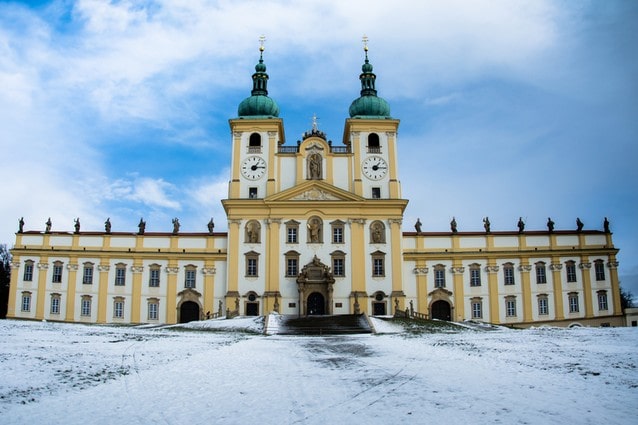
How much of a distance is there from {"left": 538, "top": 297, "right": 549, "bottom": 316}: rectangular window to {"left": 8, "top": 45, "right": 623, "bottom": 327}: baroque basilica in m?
0.09

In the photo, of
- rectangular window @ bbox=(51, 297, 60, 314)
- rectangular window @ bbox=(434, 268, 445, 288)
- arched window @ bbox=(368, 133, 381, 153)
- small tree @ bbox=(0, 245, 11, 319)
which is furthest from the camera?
small tree @ bbox=(0, 245, 11, 319)

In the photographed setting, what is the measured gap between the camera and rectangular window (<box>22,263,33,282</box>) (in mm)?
48656

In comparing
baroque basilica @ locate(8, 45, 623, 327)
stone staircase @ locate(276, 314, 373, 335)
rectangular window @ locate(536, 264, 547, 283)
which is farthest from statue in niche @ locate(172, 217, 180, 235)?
rectangular window @ locate(536, 264, 547, 283)

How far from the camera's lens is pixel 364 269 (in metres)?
45.7

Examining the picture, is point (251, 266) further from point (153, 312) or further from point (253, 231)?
point (153, 312)

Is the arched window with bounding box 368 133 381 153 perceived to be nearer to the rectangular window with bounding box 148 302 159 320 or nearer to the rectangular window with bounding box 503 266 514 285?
the rectangular window with bounding box 503 266 514 285

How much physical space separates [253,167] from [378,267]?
14165 millimetres

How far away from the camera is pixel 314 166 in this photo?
159ft

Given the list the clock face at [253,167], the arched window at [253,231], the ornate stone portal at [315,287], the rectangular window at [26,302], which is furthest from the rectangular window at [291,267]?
the rectangular window at [26,302]

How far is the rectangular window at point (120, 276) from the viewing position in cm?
4844

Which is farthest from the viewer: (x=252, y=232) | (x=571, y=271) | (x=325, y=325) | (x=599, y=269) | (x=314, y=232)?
(x=599, y=269)

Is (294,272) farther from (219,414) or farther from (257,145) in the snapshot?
(219,414)

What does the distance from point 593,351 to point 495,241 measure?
3398 cm

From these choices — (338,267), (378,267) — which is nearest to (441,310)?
(378,267)
